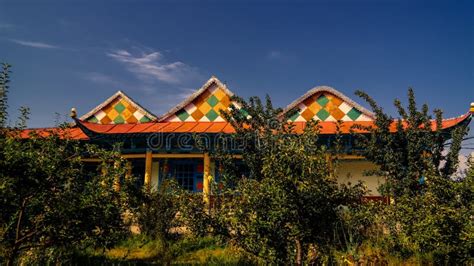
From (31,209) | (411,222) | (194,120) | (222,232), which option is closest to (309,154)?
(222,232)

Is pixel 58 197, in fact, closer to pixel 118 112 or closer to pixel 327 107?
pixel 327 107

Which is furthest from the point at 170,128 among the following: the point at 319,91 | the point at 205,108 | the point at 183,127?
the point at 319,91

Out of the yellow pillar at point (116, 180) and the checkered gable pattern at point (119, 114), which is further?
the checkered gable pattern at point (119, 114)

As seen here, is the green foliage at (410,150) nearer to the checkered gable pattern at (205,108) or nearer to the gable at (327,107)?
the gable at (327,107)

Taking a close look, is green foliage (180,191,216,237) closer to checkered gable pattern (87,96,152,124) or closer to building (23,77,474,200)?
building (23,77,474,200)

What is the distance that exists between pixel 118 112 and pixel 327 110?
9.88m

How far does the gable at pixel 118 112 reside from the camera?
1734 centimetres

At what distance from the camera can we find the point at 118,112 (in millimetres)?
17766

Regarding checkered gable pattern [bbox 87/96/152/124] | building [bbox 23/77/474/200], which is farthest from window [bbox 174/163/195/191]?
checkered gable pattern [bbox 87/96/152/124]

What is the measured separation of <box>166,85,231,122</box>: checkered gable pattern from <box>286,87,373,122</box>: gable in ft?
10.1

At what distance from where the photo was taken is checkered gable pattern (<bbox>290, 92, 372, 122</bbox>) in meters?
15.6

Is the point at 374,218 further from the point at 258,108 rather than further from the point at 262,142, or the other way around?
the point at 258,108

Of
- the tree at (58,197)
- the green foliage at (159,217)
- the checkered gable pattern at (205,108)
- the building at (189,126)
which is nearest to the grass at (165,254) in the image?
the green foliage at (159,217)

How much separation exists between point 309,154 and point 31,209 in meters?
4.10
